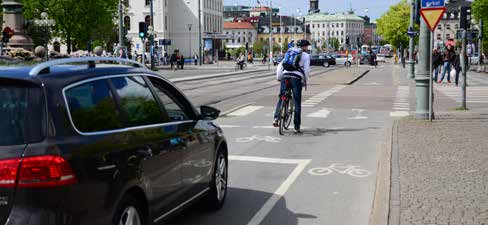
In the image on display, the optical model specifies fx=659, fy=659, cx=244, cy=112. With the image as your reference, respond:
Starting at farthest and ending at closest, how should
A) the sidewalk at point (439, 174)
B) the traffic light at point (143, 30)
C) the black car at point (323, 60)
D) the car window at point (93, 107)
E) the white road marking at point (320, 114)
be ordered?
the black car at point (323, 60)
the traffic light at point (143, 30)
the white road marking at point (320, 114)
the sidewalk at point (439, 174)
the car window at point (93, 107)

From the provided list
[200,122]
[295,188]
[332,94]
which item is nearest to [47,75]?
[200,122]

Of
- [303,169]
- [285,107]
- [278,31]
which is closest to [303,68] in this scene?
[285,107]

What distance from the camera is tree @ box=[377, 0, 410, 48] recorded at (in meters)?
105

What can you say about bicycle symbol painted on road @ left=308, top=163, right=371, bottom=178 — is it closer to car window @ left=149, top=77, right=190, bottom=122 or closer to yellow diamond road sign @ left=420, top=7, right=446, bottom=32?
car window @ left=149, top=77, right=190, bottom=122

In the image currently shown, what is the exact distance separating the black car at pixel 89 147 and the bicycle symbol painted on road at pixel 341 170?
3542mm

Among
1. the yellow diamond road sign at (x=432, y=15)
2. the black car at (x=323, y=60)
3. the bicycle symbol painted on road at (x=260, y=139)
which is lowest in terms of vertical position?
the bicycle symbol painted on road at (x=260, y=139)

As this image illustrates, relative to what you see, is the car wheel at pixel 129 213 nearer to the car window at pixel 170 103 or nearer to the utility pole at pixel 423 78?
the car window at pixel 170 103

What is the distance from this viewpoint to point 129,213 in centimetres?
439

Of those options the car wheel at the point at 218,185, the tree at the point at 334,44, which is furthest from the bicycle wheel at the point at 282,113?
the tree at the point at 334,44

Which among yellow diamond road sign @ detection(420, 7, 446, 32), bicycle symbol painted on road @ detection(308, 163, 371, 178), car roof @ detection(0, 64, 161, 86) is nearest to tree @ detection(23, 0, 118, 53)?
yellow diamond road sign @ detection(420, 7, 446, 32)

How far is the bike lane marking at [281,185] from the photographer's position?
6.46m

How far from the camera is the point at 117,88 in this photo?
15.5ft

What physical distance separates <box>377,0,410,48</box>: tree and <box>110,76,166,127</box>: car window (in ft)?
329

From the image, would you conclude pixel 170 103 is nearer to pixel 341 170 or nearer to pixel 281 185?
pixel 281 185
